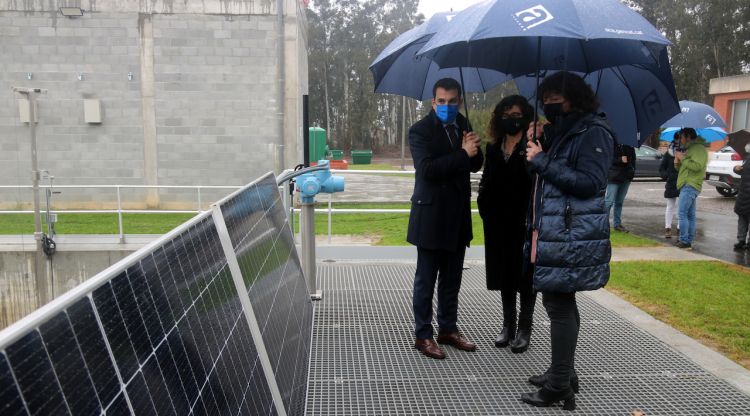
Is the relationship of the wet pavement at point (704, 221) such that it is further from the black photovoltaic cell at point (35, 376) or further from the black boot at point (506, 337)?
the black photovoltaic cell at point (35, 376)

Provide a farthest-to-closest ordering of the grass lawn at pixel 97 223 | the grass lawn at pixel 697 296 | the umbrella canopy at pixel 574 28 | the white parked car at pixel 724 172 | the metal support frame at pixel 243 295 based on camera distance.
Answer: the white parked car at pixel 724 172 → the grass lawn at pixel 97 223 → the grass lawn at pixel 697 296 → the umbrella canopy at pixel 574 28 → the metal support frame at pixel 243 295

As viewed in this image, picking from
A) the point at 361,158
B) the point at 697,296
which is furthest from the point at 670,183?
the point at 361,158

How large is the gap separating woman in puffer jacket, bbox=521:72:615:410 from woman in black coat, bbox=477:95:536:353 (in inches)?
23.3

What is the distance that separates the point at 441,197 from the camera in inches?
156

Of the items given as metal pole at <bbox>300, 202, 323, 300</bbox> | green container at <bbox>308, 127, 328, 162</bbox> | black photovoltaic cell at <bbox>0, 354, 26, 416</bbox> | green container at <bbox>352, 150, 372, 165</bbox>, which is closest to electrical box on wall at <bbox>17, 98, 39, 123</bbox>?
green container at <bbox>308, 127, 328, 162</bbox>

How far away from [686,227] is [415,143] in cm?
622

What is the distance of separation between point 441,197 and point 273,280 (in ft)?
4.54

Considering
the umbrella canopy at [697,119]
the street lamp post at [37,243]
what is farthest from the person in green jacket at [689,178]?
the street lamp post at [37,243]

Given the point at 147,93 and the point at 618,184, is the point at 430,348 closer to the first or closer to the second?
the point at 618,184

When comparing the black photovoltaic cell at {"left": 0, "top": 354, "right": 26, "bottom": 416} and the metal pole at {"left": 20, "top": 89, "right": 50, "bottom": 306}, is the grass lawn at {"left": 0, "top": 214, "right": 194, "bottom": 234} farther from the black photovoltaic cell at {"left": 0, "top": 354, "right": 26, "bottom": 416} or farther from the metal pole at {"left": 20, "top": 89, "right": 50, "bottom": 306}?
the black photovoltaic cell at {"left": 0, "top": 354, "right": 26, "bottom": 416}

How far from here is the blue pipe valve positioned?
4.97 m

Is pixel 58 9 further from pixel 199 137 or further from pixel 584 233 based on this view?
pixel 584 233

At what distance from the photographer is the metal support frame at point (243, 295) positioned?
2.36m

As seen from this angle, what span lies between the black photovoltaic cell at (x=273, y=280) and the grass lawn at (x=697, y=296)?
10.3ft
